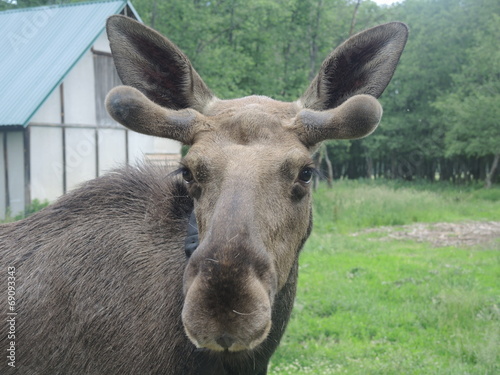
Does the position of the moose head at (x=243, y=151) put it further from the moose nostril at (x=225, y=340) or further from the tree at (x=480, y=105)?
the tree at (x=480, y=105)

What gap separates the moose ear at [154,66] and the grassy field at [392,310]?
4228 millimetres

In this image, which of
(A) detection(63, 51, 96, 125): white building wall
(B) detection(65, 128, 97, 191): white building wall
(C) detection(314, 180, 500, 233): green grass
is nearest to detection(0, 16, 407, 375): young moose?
(C) detection(314, 180, 500, 233): green grass

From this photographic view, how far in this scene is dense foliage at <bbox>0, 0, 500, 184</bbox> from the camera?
24984mm

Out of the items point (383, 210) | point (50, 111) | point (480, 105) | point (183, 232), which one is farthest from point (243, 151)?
point (480, 105)

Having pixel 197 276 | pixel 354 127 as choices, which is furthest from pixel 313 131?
pixel 197 276

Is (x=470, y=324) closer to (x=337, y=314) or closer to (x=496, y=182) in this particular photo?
(x=337, y=314)

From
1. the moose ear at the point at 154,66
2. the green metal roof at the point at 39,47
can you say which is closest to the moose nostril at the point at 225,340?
the moose ear at the point at 154,66

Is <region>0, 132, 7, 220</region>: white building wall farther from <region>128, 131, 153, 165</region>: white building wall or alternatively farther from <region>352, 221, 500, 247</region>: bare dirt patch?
<region>352, 221, 500, 247</region>: bare dirt patch

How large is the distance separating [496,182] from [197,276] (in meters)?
35.4

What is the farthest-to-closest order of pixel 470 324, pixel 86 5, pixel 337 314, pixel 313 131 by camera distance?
pixel 86 5, pixel 337 314, pixel 470 324, pixel 313 131

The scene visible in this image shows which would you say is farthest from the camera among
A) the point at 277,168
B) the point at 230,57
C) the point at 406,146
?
the point at 406,146

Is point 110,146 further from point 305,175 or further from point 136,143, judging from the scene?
point 305,175

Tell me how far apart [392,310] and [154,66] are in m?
6.67

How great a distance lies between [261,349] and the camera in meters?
3.14
